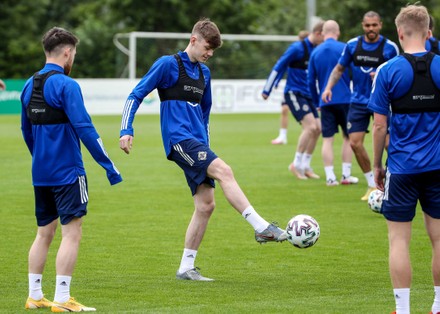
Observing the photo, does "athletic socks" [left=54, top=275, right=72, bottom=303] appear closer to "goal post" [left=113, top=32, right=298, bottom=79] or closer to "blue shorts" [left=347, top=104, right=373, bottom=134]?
"blue shorts" [left=347, top=104, right=373, bottom=134]

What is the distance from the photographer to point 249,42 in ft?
120

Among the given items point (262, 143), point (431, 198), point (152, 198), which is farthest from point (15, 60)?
point (431, 198)

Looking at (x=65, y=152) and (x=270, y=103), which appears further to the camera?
(x=270, y=103)

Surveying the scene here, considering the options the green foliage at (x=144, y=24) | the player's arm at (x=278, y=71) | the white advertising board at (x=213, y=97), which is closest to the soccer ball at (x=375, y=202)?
the player's arm at (x=278, y=71)

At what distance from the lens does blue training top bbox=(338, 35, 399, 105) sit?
40.8 ft

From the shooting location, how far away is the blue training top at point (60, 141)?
6.52m

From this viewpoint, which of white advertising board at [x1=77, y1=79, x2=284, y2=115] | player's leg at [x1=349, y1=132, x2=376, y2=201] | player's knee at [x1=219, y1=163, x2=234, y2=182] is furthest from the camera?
white advertising board at [x1=77, y1=79, x2=284, y2=115]

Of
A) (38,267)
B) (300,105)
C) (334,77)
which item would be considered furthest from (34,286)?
(300,105)

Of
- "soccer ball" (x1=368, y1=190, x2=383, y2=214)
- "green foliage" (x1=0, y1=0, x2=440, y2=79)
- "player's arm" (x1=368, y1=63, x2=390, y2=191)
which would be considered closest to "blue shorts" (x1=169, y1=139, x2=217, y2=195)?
"player's arm" (x1=368, y1=63, x2=390, y2=191)

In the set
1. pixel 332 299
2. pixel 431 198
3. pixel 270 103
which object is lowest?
pixel 270 103

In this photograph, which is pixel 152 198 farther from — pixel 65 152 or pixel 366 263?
pixel 65 152

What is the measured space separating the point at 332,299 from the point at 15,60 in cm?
4074

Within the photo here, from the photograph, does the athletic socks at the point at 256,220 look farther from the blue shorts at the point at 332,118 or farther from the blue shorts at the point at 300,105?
the blue shorts at the point at 300,105

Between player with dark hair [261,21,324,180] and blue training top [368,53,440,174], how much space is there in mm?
9008
